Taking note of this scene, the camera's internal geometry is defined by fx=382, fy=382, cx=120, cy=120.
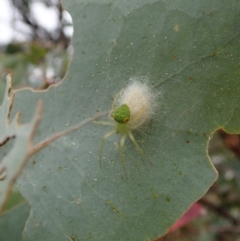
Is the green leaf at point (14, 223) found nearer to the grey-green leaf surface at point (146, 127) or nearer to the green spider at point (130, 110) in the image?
the grey-green leaf surface at point (146, 127)

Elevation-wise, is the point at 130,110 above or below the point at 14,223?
above

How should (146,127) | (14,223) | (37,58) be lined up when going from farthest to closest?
(37,58), (14,223), (146,127)

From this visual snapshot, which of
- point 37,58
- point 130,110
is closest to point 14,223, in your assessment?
point 130,110

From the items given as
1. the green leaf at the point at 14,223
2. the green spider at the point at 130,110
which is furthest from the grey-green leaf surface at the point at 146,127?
the green leaf at the point at 14,223

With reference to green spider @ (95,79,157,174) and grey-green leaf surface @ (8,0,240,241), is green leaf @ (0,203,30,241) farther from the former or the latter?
green spider @ (95,79,157,174)

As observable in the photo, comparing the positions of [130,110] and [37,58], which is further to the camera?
[37,58]

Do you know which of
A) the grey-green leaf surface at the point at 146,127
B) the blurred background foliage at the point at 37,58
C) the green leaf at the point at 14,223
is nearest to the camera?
the grey-green leaf surface at the point at 146,127

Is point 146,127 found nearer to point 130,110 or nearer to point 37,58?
point 130,110

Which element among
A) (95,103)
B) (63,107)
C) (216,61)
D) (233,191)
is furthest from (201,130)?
(233,191)

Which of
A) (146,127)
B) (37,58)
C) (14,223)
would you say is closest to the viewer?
(146,127)
